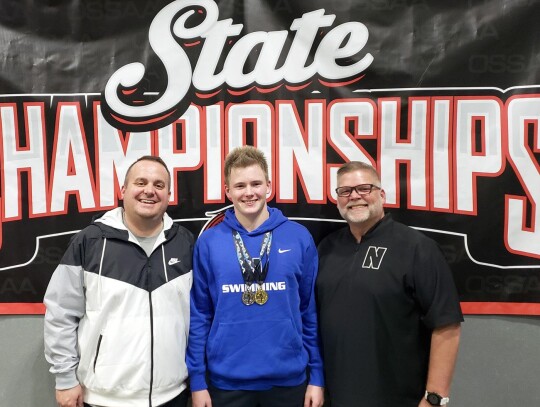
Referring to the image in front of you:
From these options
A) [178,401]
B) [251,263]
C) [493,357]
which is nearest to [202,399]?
[178,401]

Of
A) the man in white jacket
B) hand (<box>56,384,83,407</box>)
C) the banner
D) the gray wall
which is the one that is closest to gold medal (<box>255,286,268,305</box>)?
the man in white jacket

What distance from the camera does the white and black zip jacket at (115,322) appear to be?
1.46 m

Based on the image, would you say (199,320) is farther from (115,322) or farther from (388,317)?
(388,317)

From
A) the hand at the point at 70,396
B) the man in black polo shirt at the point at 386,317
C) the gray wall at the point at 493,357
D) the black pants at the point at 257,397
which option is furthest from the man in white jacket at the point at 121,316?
the gray wall at the point at 493,357

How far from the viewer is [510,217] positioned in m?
1.88

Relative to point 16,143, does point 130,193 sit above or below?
below

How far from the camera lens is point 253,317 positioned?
147 cm

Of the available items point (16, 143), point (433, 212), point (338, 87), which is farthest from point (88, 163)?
point (433, 212)

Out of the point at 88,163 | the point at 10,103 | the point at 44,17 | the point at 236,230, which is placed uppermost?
the point at 44,17

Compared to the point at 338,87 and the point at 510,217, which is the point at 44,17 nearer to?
the point at 338,87

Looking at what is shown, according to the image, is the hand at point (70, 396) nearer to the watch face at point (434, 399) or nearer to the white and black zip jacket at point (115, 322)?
the white and black zip jacket at point (115, 322)

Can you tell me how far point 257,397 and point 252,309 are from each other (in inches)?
12.1

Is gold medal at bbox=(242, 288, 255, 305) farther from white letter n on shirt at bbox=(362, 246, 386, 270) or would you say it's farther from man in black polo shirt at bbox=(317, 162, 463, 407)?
white letter n on shirt at bbox=(362, 246, 386, 270)

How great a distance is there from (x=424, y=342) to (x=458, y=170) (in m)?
0.78
